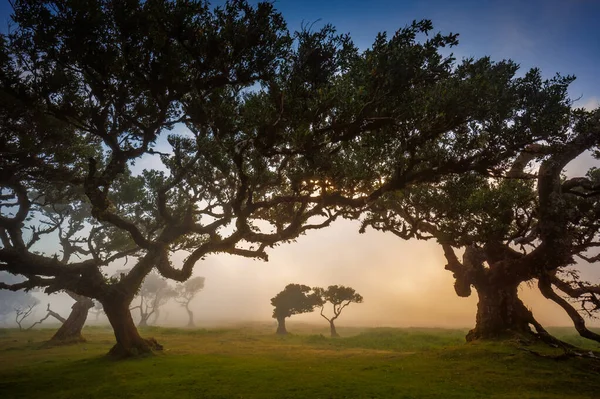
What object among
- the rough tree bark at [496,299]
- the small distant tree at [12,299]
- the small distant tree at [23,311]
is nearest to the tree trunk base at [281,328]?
the rough tree bark at [496,299]

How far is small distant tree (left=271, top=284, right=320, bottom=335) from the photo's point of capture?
6009 cm

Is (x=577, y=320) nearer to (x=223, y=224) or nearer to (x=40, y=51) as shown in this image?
(x=223, y=224)

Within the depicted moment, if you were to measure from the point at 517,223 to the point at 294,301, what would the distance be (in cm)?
4838

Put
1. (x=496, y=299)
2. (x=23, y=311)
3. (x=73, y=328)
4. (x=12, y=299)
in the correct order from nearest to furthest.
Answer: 1. (x=496, y=299)
2. (x=73, y=328)
3. (x=23, y=311)
4. (x=12, y=299)

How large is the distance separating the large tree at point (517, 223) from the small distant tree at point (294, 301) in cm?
4090

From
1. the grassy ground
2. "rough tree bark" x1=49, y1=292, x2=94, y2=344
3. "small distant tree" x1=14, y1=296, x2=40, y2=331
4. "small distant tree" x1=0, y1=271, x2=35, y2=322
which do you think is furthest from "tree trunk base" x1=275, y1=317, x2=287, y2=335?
"small distant tree" x1=0, y1=271, x2=35, y2=322

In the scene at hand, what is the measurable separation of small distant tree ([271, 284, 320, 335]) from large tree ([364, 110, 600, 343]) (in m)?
40.9

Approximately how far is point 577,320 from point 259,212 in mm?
23227

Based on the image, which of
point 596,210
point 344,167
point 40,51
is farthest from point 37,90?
point 596,210

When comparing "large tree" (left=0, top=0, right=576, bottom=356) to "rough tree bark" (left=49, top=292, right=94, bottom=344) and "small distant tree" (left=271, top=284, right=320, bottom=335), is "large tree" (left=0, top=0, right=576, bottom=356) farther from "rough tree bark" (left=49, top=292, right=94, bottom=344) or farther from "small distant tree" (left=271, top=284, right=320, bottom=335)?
"small distant tree" (left=271, top=284, right=320, bottom=335)

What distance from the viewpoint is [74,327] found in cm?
3516

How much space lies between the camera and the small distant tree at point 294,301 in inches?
2366

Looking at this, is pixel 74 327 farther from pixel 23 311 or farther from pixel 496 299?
pixel 23 311

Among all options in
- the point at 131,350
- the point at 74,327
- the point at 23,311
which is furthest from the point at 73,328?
the point at 23,311
